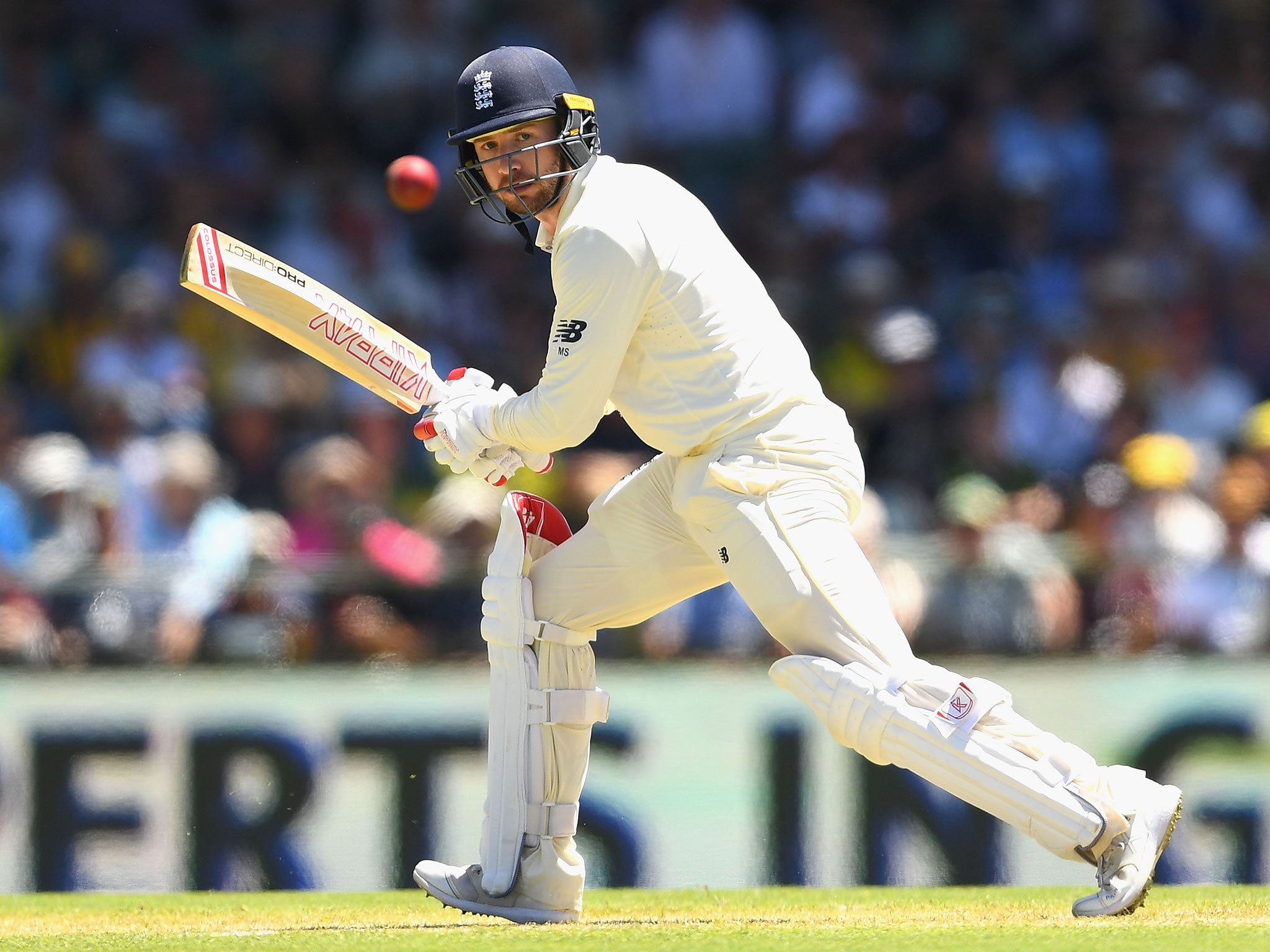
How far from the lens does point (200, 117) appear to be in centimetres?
942

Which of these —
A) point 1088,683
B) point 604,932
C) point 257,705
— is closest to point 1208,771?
point 1088,683

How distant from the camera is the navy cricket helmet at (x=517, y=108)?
14.5 ft

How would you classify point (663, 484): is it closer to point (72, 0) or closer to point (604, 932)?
point (604, 932)

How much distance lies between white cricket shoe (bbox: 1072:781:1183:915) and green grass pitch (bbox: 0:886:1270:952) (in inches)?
1.8

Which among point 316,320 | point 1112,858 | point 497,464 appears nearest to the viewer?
point 1112,858

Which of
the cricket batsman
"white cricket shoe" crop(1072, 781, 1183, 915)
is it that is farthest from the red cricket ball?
"white cricket shoe" crop(1072, 781, 1183, 915)

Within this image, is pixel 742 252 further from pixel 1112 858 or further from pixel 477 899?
pixel 1112 858

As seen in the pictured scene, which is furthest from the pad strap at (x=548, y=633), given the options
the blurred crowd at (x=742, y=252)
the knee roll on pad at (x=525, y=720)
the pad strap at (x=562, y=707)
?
the blurred crowd at (x=742, y=252)

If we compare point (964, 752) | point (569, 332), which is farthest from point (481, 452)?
point (964, 752)

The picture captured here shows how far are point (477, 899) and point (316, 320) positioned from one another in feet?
4.84

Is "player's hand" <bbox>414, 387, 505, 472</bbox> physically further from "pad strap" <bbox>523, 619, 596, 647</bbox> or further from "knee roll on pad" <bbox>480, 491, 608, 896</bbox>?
"pad strap" <bbox>523, 619, 596, 647</bbox>

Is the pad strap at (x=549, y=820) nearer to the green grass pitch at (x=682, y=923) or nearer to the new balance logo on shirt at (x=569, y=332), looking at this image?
the green grass pitch at (x=682, y=923)

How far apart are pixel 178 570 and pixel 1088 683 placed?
2950mm

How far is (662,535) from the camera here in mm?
4562
